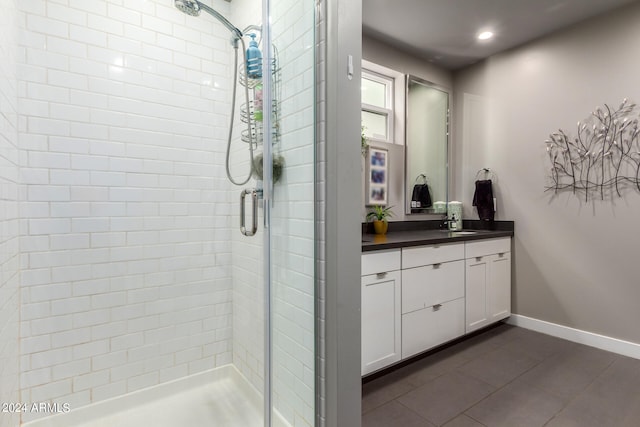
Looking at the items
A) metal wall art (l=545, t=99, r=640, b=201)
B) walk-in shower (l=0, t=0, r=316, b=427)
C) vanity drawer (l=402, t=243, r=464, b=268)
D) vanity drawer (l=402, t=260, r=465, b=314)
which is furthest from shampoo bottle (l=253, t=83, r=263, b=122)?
metal wall art (l=545, t=99, r=640, b=201)

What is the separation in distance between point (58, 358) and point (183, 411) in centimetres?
70

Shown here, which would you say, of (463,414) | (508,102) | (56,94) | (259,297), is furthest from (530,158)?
(56,94)

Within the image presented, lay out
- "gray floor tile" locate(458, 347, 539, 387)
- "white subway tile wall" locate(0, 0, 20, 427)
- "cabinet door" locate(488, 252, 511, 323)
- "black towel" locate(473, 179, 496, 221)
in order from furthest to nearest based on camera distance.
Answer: "black towel" locate(473, 179, 496, 221), "cabinet door" locate(488, 252, 511, 323), "gray floor tile" locate(458, 347, 539, 387), "white subway tile wall" locate(0, 0, 20, 427)

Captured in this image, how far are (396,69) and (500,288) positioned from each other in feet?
7.56

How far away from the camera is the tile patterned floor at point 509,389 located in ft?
5.37

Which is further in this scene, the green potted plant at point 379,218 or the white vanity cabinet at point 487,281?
the green potted plant at point 379,218

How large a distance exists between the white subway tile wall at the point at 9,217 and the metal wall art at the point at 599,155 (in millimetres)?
3690

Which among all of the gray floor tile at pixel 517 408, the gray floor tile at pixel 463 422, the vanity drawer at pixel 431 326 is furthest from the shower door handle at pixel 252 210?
the gray floor tile at pixel 517 408

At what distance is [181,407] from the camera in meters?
1.78

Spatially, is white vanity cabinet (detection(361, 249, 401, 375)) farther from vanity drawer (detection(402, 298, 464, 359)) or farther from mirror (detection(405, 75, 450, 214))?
mirror (detection(405, 75, 450, 214))

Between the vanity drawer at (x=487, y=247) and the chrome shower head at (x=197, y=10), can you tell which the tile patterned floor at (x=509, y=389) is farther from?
the chrome shower head at (x=197, y=10)

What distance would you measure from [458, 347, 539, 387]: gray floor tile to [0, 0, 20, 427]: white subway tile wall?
2486mm

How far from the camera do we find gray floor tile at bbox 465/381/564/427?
1608 millimetres

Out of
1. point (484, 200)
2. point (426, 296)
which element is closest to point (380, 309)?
point (426, 296)
